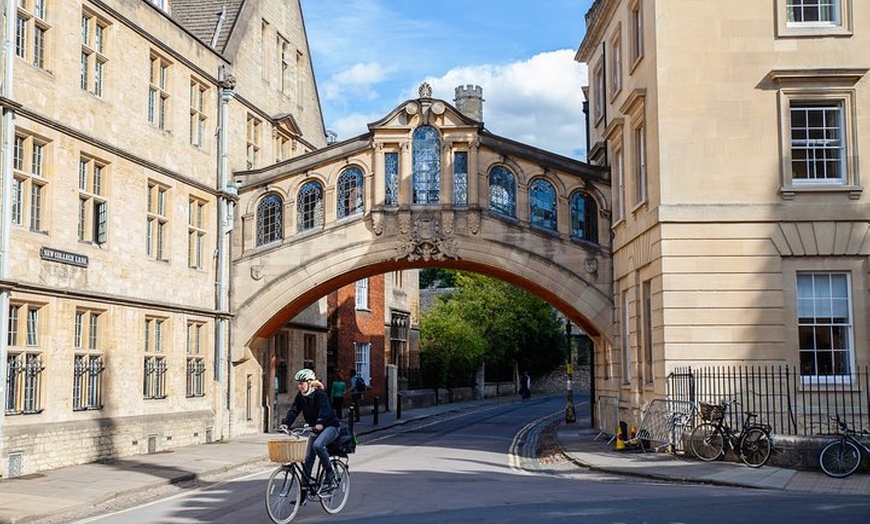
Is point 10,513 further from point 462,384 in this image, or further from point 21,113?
point 462,384

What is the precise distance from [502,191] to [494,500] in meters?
14.2

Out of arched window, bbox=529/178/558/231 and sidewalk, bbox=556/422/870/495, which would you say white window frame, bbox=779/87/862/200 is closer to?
sidewalk, bbox=556/422/870/495

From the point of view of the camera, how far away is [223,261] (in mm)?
27641

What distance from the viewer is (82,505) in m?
14.9

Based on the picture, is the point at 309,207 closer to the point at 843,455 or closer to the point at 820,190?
the point at 820,190

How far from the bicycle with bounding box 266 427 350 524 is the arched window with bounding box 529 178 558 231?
14.8 m

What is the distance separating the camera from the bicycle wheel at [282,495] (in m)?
12.4

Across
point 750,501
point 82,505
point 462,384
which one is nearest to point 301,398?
point 82,505

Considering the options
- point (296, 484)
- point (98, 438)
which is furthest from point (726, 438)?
point (98, 438)

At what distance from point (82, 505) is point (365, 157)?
14.7 metres

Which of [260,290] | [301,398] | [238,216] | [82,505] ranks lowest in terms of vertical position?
[82,505]

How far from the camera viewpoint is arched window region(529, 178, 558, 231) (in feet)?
91.2

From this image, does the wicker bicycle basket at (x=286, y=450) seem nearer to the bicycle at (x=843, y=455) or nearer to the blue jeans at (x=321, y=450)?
the blue jeans at (x=321, y=450)

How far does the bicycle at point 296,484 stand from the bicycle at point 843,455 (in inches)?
317
